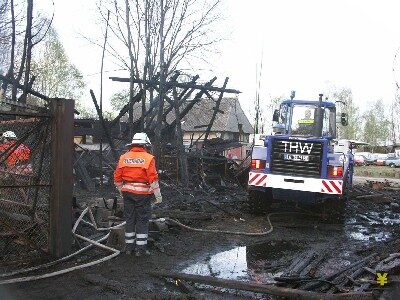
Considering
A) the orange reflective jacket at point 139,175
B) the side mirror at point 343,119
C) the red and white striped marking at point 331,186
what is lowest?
the red and white striped marking at point 331,186

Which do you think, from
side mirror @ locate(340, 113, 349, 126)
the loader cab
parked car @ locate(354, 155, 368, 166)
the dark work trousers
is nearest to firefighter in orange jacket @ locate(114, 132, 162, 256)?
the dark work trousers

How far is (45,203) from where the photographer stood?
6.07 metres

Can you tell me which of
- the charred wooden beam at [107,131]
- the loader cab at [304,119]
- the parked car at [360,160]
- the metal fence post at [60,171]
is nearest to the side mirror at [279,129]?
the loader cab at [304,119]

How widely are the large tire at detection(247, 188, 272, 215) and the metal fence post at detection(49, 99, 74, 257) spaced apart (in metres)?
5.67

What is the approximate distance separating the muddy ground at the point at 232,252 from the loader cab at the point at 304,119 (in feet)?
6.95

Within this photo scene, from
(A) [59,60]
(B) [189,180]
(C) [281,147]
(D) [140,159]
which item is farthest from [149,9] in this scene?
(A) [59,60]

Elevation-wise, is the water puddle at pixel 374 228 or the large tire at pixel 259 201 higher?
the large tire at pixel 259 201

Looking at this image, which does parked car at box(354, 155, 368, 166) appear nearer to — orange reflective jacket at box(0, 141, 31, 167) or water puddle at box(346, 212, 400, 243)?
water puddle at box(346, 212, 400, 243)

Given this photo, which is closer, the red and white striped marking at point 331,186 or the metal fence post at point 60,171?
the metal fence post at point 60,171

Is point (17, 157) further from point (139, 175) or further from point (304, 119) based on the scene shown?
point (304, 119)

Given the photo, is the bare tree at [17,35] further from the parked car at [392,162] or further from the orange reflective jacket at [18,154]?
the parked car at [392,162]

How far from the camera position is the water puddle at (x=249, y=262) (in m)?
5.70

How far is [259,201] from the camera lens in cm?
1057

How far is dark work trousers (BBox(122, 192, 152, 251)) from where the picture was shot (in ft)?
20.7
